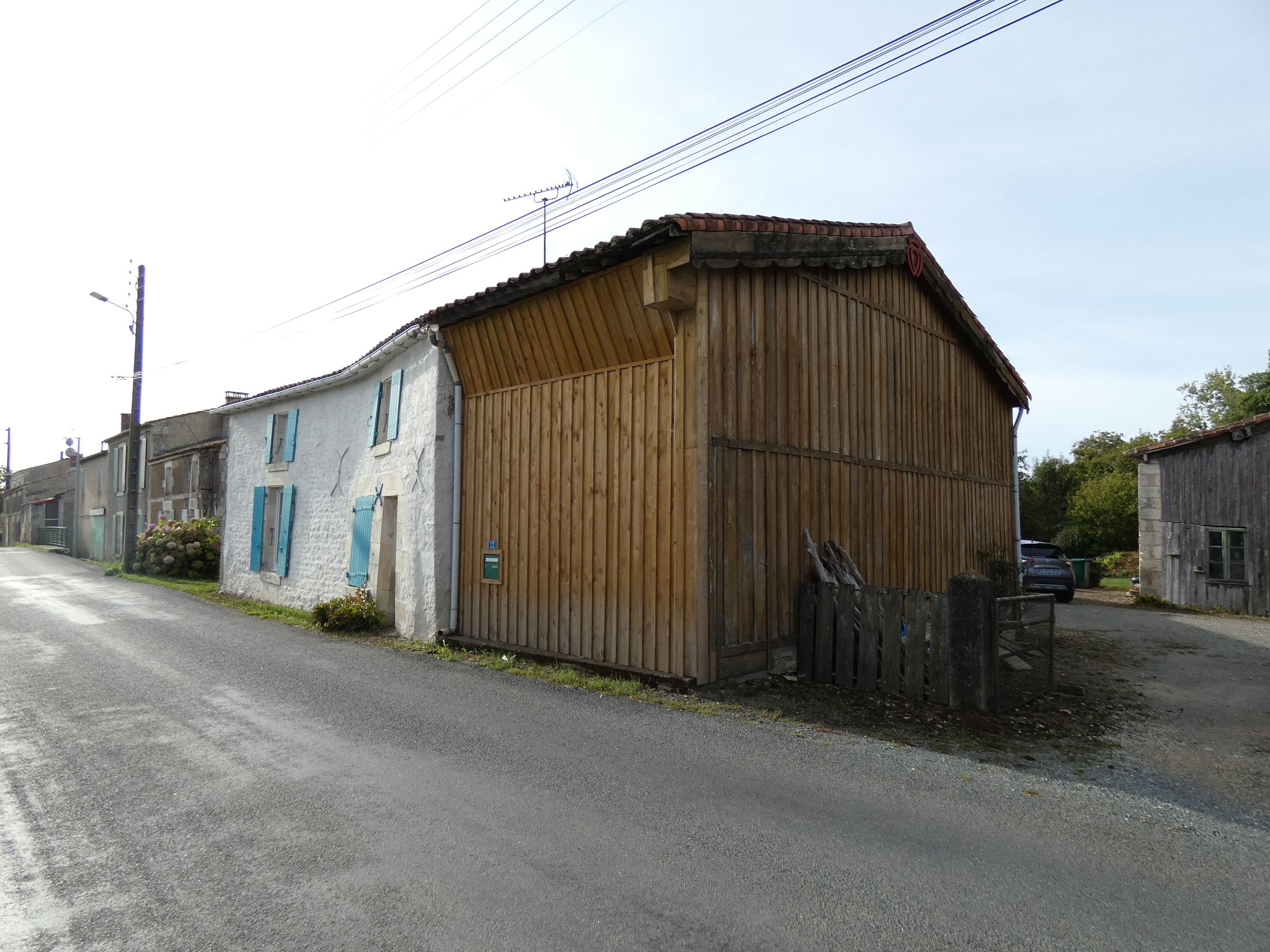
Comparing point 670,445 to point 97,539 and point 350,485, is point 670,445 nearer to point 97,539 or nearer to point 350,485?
point 350,485

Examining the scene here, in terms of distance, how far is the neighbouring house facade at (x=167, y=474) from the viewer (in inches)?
1013

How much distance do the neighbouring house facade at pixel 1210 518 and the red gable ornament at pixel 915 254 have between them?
9.59 meters

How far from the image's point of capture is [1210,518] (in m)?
16.9

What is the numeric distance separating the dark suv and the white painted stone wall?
1393 centimetres

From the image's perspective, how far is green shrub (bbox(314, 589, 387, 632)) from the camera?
1147 cm

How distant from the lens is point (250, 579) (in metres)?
16.1

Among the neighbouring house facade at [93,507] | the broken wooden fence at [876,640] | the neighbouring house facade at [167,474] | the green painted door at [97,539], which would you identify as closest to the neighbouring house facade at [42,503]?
the neighbouring house facade at [93,507]

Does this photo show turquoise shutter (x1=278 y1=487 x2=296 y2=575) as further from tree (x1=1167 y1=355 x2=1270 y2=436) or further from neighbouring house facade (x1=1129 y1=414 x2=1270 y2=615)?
tree (x1=1167 y1=355 x2=1270 y2=436)

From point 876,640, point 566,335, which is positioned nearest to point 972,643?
point 876,640

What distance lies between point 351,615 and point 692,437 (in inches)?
262

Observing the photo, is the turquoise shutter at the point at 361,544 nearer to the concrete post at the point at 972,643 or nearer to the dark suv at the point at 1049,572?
the concrete post at the point at 972,643

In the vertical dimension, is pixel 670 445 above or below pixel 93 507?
above

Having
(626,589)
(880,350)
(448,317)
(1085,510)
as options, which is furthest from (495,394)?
(1085,510)

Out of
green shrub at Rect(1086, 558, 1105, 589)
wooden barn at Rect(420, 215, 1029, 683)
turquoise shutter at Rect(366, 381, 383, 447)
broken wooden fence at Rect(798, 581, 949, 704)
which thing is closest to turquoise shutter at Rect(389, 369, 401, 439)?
turquoise shutter at Rect(366, 381, 383, 447)
